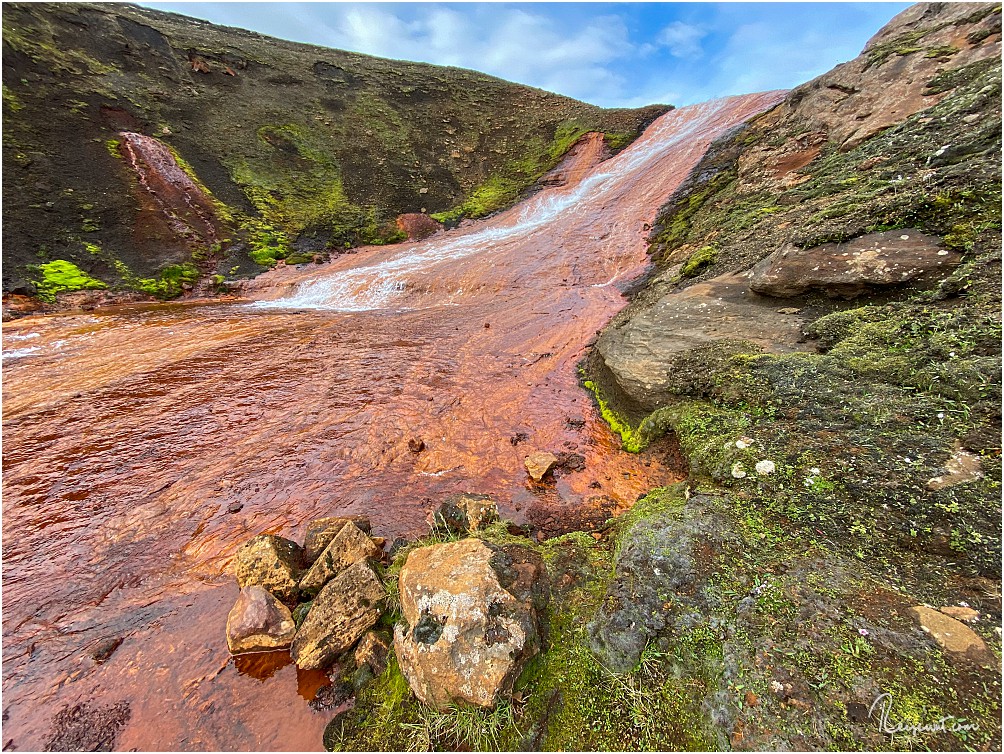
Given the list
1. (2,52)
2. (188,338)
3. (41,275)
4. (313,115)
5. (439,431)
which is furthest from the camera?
(313,115)

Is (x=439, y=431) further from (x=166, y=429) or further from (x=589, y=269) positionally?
(x=589, y=269)

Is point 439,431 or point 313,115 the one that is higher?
point 313,115

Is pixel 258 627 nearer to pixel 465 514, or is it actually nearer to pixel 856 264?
pixel 465 514

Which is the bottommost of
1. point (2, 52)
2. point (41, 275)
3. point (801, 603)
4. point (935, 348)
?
point (801, 603)


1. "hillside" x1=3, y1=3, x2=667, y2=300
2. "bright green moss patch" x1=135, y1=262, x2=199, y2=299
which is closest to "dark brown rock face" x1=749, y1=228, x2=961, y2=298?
"hillside" x1=3, y1=3, x2=667, y2=300

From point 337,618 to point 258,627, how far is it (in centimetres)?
64

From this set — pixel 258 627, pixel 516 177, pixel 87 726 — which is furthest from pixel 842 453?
pixel 516 177

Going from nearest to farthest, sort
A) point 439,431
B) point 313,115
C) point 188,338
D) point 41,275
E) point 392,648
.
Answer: point 392,648
point 439,431
point 188,338
point 41,275
point 313,115

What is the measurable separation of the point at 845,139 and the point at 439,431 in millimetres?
11922

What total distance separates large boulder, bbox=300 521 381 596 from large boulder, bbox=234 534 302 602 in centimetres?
13

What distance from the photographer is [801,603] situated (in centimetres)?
247

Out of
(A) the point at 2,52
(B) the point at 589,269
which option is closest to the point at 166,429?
(B) the point at 589,269

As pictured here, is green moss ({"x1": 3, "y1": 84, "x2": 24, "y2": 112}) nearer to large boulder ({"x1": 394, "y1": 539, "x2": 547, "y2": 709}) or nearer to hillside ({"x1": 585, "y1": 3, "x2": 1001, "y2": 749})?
hillside ({"x1": 585, "y1": 3, "x2": 1001, "y2": 749})

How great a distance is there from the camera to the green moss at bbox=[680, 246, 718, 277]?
27.4ft
